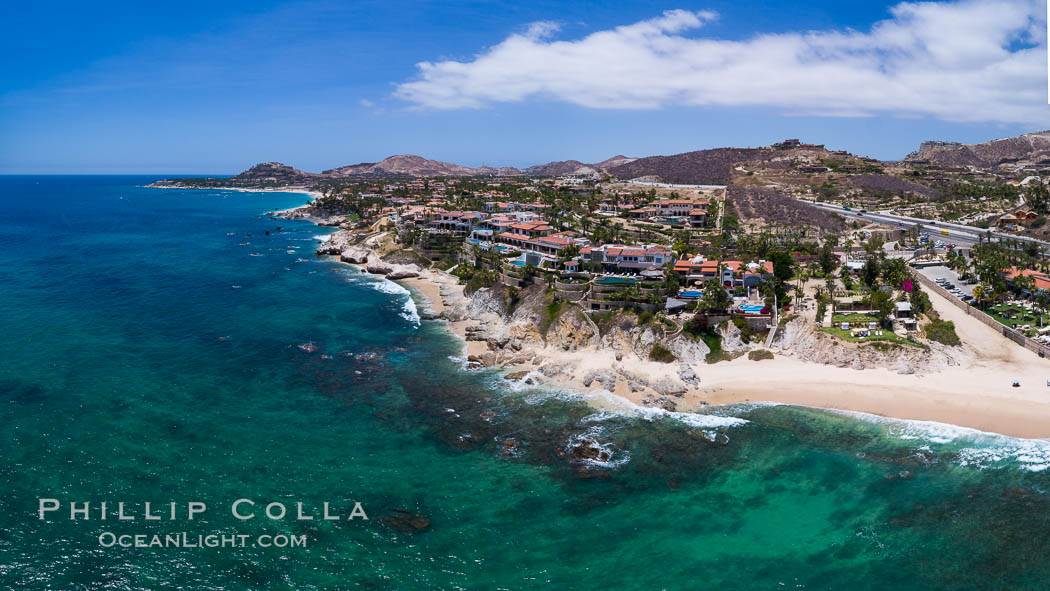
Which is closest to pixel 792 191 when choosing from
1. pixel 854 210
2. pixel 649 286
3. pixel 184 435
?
pixel 854 210

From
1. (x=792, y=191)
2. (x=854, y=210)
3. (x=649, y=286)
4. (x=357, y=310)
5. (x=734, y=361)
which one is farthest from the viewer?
(x=792, y=191)

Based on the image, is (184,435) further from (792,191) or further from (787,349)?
(792,191)

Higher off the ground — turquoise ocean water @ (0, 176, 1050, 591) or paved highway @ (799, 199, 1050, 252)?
paved highway @ (799, 199, 1050, 252)

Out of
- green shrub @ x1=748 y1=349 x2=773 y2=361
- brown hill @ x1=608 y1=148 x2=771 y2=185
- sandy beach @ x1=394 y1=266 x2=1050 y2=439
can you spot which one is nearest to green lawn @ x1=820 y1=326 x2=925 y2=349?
sandy beach @ x1=394 y1=266 x2=1050 y2=439

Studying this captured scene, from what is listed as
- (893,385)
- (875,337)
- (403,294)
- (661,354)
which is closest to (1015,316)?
(875,337)

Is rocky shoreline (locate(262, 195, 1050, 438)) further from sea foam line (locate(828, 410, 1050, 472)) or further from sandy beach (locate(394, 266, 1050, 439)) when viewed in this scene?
sea foam line (locate(828, 410, 1050, 472))

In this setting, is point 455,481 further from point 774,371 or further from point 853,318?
point 853,318
